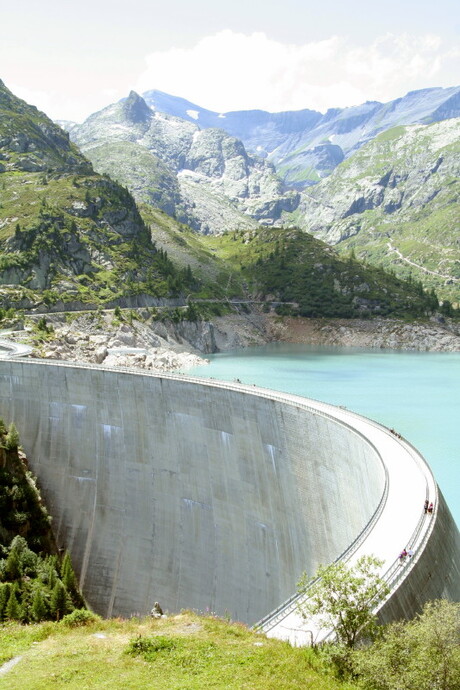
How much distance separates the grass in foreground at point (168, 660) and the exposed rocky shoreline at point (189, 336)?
43479 millimetres

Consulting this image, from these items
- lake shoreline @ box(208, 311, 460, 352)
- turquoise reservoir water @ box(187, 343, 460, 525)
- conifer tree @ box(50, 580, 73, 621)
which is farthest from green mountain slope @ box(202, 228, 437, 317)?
conifer tree @ box(50, 580, 73, 621)

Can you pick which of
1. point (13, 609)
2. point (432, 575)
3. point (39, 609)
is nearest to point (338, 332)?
point (39, 609)

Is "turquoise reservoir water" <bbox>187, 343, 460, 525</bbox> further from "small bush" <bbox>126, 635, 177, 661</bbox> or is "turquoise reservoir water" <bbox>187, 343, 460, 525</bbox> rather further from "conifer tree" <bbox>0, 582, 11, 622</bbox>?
"conifer tree" <bbox>0, 582, 11, 622</bbox>

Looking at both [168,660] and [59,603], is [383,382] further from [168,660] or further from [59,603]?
[168,660]

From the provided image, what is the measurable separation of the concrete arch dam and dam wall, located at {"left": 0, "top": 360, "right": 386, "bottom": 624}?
0.23 ft

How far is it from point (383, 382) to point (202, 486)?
4571 centimetres

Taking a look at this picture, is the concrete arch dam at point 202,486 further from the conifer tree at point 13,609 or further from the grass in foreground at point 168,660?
the conifer tree at point 13,609

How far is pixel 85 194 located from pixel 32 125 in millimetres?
51934

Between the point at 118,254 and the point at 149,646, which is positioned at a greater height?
the point at 118,254

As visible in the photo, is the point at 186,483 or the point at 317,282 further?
the point at 317,282

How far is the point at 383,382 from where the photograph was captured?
72.4 m

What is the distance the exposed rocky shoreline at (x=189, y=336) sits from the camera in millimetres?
75875

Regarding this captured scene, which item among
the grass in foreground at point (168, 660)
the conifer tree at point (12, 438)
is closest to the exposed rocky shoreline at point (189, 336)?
the conifer tree at point (12, 438)

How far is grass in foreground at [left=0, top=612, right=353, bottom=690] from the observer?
40.1 feet
